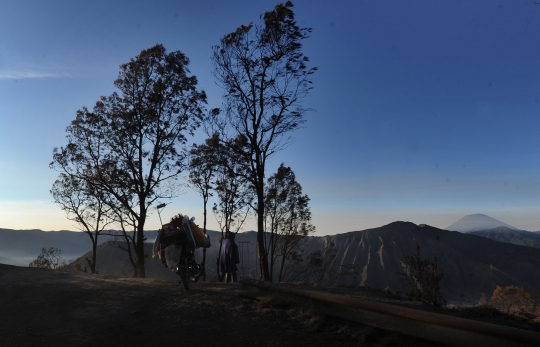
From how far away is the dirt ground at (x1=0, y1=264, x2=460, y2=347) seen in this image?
5312 millimetres

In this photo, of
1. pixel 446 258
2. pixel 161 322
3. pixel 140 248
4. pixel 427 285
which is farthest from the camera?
pixel 446 258

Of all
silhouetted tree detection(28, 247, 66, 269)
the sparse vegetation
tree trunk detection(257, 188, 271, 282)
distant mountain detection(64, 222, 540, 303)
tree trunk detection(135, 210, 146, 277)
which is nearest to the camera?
the sparse vegetation

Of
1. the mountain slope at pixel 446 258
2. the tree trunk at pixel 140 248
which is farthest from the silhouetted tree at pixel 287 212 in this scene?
the mountain slope at pixel 446 258

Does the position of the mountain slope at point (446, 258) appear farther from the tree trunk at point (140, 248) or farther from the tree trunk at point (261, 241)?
the tree trunk at point (261, 241)

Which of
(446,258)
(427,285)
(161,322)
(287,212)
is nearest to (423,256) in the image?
(446,258)

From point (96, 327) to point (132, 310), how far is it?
107 cm

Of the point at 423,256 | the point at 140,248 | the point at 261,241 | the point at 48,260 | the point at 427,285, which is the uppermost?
the point at 261,241

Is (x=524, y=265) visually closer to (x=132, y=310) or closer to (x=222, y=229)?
(x=222, y=229)

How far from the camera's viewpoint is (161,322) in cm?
631

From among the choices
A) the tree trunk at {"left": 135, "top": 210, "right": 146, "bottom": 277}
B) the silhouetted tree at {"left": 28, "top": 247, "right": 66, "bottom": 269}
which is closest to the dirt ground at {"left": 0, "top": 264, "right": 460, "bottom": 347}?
the tree trunk at {"left": 135, "top": 210, "right": 146, "bottom": 277}

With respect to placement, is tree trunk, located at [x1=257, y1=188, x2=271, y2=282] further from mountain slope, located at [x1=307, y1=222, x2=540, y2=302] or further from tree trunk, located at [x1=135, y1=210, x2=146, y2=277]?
mountain slope, located at [x1=307, y1=222, x2=540, y2=302]

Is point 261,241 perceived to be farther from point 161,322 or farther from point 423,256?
point 423,256

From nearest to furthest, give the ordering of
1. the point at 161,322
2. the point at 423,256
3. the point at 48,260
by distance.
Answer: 1. the point at 161,322
2. the point at 48,260
3. the point at 423,256

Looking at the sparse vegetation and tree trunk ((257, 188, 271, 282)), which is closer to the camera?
the sparse vegetation
